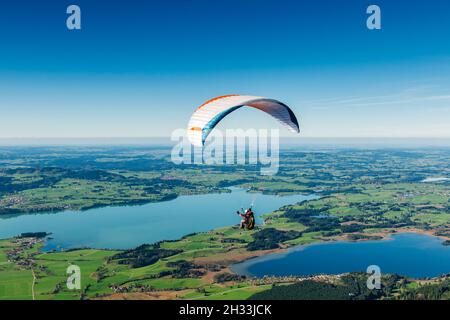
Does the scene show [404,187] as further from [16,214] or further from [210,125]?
[210,125]

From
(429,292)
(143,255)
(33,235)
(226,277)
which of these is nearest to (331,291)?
(429,292)

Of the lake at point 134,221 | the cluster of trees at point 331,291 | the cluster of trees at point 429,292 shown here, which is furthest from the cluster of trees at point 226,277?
the lake at point 134,221

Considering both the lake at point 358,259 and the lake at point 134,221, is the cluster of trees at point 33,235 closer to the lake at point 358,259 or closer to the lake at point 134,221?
the lake at point 134,221

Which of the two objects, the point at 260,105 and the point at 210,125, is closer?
the point at 210,125

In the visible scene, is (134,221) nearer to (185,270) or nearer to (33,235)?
(33,235)
